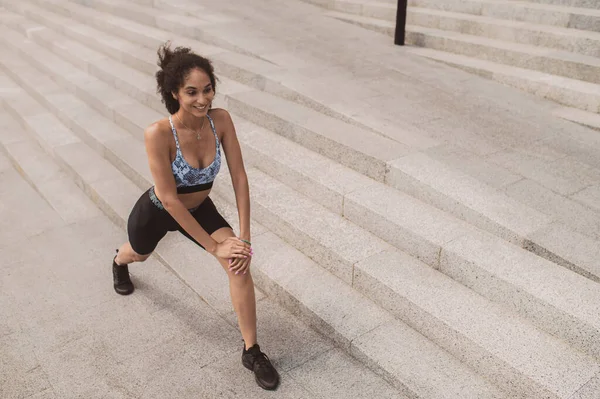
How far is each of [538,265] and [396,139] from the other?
1895mm

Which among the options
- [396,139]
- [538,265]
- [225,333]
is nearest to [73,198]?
[225,333]

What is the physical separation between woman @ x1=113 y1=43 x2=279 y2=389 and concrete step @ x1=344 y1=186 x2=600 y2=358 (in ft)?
4.21

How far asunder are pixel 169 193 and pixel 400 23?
5.67m

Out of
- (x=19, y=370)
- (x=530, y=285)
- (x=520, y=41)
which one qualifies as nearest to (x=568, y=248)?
(x=530, y=285)

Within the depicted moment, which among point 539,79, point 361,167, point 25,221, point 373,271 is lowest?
point 25,221

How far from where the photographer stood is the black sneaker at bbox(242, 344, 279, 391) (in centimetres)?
326

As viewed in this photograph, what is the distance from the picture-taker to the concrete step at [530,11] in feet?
22.4

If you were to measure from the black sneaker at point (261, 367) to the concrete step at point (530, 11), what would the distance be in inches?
241

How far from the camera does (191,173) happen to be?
3158 millimetres

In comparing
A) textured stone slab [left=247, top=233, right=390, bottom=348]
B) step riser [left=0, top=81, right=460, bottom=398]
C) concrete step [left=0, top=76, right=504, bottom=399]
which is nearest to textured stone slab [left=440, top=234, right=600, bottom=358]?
concrete step [left=0, top=76, right=504, bottom=399]

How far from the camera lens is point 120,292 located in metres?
4.20

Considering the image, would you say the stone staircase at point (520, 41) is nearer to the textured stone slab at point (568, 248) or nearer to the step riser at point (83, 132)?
the textured stone slab at point (568, 248)

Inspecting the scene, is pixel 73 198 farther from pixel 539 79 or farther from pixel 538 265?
pixel 539 79

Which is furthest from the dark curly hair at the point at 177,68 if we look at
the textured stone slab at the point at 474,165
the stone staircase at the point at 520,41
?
the stone staircase at the point at 520,41
